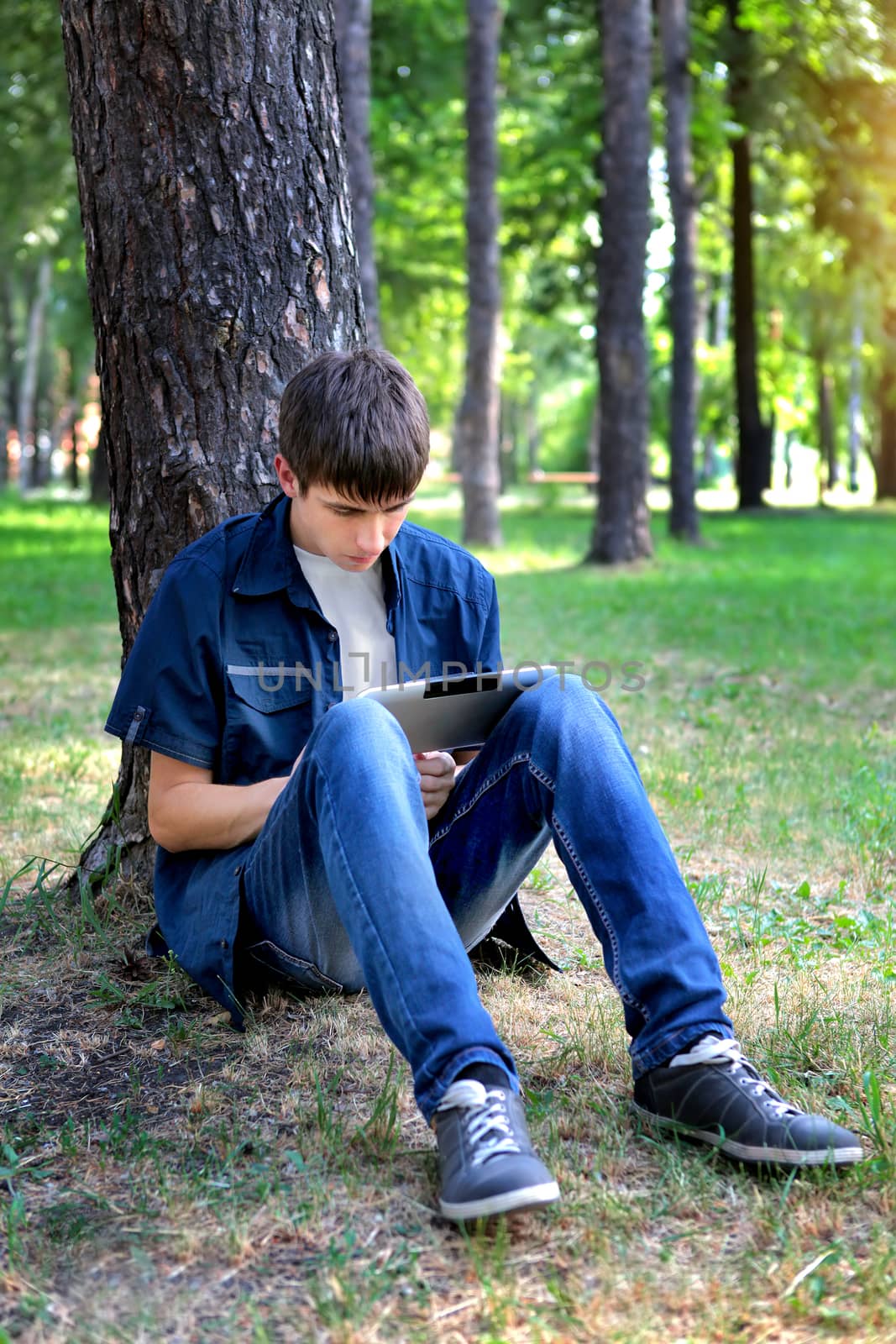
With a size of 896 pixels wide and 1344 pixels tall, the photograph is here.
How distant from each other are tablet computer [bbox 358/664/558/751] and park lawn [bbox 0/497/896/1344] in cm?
71

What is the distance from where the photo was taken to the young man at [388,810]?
2.29m

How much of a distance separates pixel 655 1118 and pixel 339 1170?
59cm

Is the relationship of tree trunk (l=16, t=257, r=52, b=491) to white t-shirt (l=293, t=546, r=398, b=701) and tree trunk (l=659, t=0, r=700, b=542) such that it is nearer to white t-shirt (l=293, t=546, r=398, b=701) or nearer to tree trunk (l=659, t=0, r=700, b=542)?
tree trunk (l=659, t=0, r=700, b=542)

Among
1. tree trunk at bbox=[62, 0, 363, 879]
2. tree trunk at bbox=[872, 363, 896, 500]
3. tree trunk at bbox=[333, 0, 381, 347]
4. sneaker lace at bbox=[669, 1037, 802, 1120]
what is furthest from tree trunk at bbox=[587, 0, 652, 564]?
tree trunk at bbox=[872, 363, 896, 500]

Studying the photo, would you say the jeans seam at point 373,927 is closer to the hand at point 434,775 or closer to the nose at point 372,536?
the hand at point 434,775

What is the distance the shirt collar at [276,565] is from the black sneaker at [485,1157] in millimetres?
1112

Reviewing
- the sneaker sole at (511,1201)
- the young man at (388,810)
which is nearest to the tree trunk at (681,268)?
the young man at (388,810)

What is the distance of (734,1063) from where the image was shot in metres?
2.42

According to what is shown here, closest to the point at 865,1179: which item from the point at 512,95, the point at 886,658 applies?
the point at 886,658

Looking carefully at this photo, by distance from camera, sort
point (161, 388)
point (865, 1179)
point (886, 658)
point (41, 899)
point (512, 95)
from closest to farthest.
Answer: point (865, 1179) < point (161, 388) < point (41, 899) < point (886, 658) < point (512, 95)

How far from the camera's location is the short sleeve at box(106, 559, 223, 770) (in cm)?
273

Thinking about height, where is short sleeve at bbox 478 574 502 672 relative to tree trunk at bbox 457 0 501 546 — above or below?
below

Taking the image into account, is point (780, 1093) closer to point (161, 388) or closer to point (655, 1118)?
point (655, 1118)

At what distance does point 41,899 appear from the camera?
3842mm
